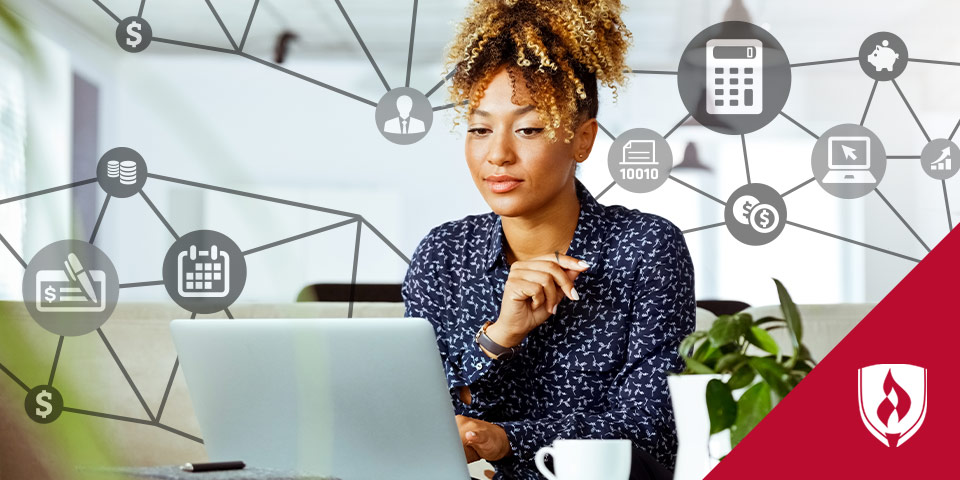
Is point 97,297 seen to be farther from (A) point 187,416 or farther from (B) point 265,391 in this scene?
(B) point 265,391

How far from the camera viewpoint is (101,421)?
0.45ft

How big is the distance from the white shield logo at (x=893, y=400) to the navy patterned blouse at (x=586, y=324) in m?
0.80

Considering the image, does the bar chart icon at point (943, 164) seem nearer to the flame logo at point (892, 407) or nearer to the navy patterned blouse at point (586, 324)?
the navy patterned blouse at point (586, 324)

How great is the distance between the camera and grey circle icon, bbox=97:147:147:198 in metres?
2.27

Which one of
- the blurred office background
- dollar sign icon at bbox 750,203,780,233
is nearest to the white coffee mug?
the blurred office background

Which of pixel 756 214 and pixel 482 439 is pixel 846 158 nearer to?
pixel 756 214

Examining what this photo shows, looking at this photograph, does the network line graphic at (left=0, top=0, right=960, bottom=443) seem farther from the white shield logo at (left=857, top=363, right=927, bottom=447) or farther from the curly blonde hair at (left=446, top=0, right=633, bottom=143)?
the white shield logo at (left=857, top=363, right=927, bottom=447)

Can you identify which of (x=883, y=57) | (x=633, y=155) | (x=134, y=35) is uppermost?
(x=134, y=35)

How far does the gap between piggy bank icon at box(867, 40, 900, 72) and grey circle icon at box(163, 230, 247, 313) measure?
166cm

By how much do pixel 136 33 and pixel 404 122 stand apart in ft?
2.37

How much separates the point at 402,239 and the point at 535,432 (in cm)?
119

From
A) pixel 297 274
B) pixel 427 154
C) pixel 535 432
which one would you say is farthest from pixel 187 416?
pixel 297 274

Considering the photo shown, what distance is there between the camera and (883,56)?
7.47ft

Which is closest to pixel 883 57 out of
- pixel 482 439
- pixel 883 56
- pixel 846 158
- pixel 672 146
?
pixel 883 56
